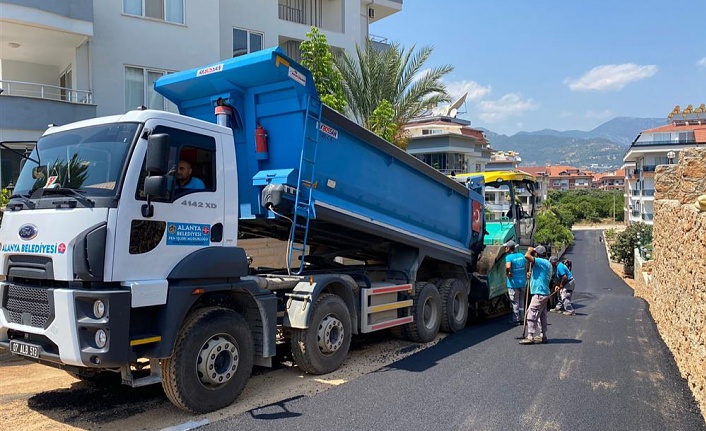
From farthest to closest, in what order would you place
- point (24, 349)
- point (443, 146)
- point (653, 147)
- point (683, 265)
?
point (653, 147)
point (443, 146)
point (683, 265)
point (24, 349)

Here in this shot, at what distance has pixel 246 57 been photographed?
19.8 ft

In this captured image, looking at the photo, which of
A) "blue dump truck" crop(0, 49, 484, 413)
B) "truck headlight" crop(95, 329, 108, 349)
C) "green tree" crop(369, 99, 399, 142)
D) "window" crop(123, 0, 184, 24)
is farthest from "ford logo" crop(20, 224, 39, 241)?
"window" crop(123, 0, 184, 24)

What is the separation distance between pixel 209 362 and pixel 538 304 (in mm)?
5521

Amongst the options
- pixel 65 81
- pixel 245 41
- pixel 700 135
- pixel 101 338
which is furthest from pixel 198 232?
pixel 700 135

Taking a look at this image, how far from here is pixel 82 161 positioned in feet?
16.2

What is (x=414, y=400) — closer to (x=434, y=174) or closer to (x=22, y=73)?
(x=434, y=174)

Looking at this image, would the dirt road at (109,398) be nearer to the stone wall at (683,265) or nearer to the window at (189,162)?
the window at (189,162)

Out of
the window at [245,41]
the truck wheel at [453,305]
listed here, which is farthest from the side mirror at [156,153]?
the window at [245,41]

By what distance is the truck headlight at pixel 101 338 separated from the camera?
4.43m

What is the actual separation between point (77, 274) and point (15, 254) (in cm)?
96

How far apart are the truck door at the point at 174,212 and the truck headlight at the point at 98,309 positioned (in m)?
0.23

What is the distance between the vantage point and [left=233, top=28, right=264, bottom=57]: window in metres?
17.8

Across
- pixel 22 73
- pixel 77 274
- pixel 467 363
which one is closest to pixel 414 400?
pixel 467 363

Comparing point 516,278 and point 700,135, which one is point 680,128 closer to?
point 700,135
